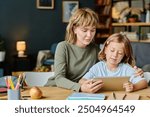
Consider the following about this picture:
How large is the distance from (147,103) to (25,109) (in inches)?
15.3

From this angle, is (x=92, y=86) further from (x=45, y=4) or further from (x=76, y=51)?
(x=45, y=4)

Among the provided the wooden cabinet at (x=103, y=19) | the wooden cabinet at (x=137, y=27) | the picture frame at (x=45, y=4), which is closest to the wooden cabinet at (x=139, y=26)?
the wooden cabinet at (x=137, y=27)

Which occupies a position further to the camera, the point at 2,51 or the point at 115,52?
the point at 2,51

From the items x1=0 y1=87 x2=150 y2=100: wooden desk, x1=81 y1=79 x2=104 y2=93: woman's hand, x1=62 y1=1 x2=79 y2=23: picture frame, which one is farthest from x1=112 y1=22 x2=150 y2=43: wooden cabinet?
x1=81 y1=79 x2=104 y2=93: woman's hand

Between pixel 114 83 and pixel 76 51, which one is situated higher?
pixel 76 51

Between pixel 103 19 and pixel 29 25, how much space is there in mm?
1978

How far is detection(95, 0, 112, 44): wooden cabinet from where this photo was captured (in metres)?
7.65

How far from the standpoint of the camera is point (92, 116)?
1055 millimetres

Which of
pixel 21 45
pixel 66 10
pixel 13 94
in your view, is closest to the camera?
pixel 13 94

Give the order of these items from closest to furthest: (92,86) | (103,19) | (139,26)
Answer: (92,86)
(139,26)
(103,19)

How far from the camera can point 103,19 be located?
8.01m

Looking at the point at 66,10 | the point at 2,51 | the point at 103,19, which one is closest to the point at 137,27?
the point at 103,19

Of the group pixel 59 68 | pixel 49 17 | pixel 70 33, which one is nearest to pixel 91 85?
pixel 59 68

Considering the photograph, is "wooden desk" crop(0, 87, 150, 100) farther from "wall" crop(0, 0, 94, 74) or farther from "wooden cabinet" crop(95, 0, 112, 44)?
"wooden cabinet" crop(95, 0, 112, 44)
